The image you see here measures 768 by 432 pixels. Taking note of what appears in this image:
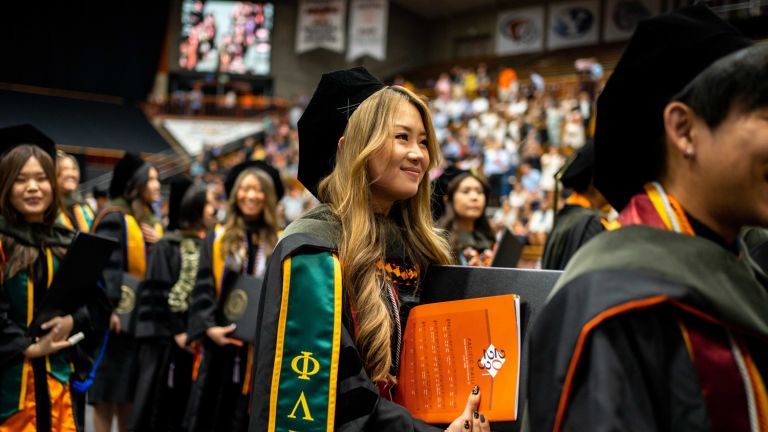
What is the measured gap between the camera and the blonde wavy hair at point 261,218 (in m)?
4.38

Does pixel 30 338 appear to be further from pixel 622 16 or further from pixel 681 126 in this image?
pixel 622 16

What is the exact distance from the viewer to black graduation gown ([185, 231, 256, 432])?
13.4 feet

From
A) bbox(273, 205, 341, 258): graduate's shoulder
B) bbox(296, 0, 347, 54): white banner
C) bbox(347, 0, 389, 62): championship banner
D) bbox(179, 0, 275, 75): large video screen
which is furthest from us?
bbox(179, 0, 275, 75): large video screen

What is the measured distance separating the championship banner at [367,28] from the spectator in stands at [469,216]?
23547 mm

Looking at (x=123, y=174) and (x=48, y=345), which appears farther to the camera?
(x=123, y=174)

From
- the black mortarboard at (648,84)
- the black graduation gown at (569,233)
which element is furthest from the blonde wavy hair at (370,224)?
the black graduation gown at (569,233)

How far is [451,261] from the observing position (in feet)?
7.45

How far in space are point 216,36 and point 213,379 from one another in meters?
27.0

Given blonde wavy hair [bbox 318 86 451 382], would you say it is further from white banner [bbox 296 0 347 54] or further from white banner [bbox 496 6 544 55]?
white banner [bbox 296 0 347 54]

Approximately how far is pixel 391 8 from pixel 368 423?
30.2 m

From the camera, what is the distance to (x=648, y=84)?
1.29 metres

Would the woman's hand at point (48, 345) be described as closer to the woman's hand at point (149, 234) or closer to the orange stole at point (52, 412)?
the orange stole at point (52, 412)

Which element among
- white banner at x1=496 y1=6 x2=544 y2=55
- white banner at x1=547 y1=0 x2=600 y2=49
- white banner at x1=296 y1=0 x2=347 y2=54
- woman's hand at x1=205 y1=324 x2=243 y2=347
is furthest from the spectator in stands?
white banner at x1=296 y1=0 x2=347 y2=54

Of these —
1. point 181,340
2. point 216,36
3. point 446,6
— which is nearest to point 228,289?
point 181,340
